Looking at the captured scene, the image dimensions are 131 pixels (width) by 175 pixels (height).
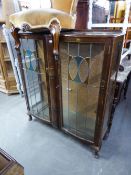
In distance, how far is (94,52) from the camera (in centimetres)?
104

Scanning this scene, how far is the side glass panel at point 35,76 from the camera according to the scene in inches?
55.5

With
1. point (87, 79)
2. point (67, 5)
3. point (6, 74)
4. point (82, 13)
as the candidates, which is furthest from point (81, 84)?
point (6, 74)

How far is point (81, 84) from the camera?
1219 mm

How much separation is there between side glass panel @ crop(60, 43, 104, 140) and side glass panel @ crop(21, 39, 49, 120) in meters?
0.27

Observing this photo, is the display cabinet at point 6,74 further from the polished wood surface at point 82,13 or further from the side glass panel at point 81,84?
the side glass panel at point 81,84

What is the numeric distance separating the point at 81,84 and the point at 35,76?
597mm

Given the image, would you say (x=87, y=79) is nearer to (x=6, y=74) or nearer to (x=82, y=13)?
(x=82, y=13)

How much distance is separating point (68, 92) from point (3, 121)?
1122mm

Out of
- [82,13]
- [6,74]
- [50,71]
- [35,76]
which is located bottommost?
[6,74]

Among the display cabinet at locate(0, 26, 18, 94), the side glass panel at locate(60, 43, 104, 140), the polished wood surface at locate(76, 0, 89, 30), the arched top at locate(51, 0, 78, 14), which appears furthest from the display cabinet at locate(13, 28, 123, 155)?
the display cabinet at locate(0, 26, 18, 94)

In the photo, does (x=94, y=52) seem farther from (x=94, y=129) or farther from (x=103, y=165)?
(x=103, y=165)

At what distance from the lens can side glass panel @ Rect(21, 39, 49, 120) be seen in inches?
55.5

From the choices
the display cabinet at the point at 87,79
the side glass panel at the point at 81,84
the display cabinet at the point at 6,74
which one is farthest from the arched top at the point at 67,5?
the display cabinet at the point at 6,74

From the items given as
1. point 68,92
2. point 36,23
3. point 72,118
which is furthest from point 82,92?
point 36,23
